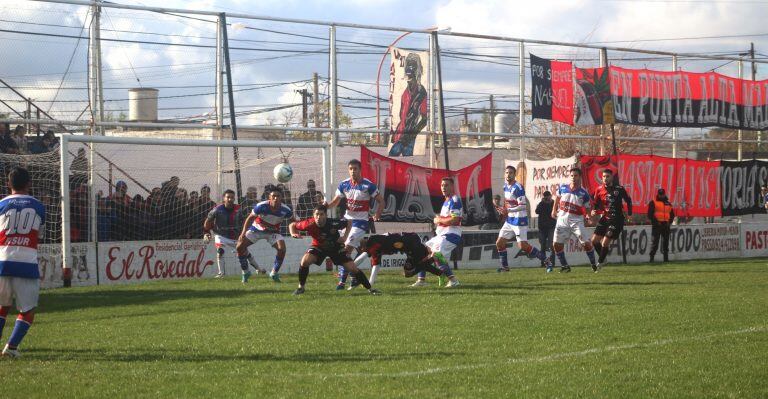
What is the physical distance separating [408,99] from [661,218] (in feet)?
26.9

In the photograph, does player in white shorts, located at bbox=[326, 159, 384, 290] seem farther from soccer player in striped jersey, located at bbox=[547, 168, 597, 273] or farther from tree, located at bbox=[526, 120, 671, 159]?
tree, located at bbox=[526, 120, 671, 159]

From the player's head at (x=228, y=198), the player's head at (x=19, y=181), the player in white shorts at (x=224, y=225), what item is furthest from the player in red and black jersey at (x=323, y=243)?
the player's head at (x=19, y=181)

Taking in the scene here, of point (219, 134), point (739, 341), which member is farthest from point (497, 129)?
point (739, 341)

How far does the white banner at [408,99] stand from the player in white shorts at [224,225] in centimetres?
491

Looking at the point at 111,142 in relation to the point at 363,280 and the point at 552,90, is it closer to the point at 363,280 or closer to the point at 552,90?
the point at 363,280

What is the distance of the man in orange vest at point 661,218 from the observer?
26578 mm

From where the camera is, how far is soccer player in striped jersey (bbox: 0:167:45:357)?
10.1 m

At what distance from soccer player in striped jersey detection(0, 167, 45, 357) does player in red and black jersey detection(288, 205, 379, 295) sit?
228 inches

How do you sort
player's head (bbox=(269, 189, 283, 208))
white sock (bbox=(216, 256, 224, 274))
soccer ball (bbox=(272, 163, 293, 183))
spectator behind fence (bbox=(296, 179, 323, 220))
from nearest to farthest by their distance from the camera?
player's head (bbox=(269, 189, 283, 208))
white sock (bbox=(216, 256, 224, 274))
soccer ball (bbox=(272, 163, 293, 183))
spectator behind fence (bbox=(296, 179, 323, 220))

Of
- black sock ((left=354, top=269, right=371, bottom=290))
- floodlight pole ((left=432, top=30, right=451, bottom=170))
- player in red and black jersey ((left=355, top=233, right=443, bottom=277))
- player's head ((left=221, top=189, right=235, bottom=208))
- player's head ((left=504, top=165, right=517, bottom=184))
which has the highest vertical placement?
floodlight pole ((left=432, top=30, right=451, bottom=170))

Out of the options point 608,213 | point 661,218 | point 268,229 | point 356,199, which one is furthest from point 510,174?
point 661,218

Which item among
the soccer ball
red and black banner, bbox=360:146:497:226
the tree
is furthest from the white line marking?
the tree

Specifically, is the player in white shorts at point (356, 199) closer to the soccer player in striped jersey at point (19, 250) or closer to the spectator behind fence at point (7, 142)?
the spectator behind fence at point (7, 142)

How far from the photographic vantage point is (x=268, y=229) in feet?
64.1
